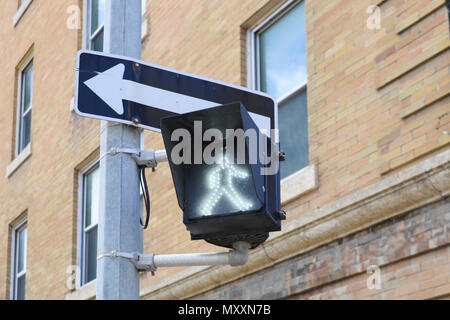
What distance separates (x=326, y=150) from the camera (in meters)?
8.79

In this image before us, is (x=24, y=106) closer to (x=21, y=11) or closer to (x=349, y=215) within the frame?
(x=21, y=11)

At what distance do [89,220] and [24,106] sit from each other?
466 cm

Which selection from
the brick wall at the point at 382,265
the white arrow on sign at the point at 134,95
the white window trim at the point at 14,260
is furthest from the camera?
the white window trim at the point at 14,260

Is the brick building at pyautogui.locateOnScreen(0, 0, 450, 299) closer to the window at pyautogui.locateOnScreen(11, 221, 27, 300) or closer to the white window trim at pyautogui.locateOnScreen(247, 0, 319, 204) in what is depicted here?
the white window trim at pyautogui.locateOnScreen(247, 0, 319, 204)

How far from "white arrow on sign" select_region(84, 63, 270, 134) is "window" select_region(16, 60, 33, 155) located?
12.9 metres

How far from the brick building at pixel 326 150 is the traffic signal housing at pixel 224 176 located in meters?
3.28

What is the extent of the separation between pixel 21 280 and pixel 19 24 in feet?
18.5

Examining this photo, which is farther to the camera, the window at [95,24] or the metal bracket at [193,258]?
the window at [95,24]

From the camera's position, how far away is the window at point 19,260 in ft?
54.0

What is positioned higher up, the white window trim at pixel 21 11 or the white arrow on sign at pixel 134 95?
the white window trim at pixel 21 11

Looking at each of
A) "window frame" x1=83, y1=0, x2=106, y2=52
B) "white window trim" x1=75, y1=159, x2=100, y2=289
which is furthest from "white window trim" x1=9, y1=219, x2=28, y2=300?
"window frame" x1=83, y1=0, x2=106, y2=52

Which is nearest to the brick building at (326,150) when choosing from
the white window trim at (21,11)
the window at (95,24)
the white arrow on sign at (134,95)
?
the window at (95,24)

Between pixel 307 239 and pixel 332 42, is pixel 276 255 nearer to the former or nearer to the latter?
pixel 307 239

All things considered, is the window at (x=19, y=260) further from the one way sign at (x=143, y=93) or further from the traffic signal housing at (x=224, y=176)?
the traffic signal housing at (x=224, y=176)
